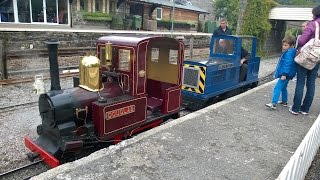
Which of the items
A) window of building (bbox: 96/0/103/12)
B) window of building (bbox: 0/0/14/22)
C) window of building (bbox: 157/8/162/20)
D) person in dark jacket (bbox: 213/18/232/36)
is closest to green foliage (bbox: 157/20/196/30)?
window of building (bbox: 157/8/162/20)

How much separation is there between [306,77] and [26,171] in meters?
6.19

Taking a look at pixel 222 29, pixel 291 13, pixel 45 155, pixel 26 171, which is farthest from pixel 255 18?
pixel 26 171

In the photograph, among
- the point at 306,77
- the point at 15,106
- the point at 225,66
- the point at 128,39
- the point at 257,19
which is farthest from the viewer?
the point at 257,19

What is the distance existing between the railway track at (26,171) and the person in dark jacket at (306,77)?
5525mm

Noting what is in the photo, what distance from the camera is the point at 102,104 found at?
4.79m

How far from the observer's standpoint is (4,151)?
5273 millimetres

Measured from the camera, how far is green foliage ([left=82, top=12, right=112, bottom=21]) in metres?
22.0

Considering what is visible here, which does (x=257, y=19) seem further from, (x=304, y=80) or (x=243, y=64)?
(x=304, y=80)

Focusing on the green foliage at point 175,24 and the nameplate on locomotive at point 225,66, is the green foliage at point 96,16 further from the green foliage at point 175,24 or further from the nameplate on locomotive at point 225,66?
the nameplate on locomotive at point 225,66

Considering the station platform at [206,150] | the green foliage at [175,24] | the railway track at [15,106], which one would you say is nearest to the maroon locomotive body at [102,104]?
the station platform at [206,150]

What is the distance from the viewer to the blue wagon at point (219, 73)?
25.6 feet

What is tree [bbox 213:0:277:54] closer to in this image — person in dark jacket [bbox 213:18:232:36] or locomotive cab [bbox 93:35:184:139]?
person in dark jacket [bbox 213:18:232:36]

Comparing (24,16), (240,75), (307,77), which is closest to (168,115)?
(307,77)

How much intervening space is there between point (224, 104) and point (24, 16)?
1638cm
